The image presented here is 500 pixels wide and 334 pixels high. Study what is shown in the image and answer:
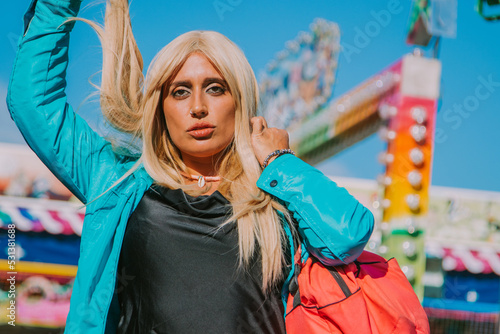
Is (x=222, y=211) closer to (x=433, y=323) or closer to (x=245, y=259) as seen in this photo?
(x=245, y=259)

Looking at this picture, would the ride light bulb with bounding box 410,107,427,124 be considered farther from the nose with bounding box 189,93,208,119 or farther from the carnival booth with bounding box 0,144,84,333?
the carnival booth with bounding box 0,144,84,333

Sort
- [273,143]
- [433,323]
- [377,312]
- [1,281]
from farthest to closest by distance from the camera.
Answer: [433,323] → [1,281] → [273,143] → [377,312]

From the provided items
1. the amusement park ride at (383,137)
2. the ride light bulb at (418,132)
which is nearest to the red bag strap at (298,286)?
the amusement park ride at (383,137)

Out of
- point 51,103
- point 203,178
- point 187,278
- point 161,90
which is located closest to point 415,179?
point 203,178

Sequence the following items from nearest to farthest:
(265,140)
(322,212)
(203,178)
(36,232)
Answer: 1. (322,212)
2. (265,140)
3. (203,178)
4. (36,232)

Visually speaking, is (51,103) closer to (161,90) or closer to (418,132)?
(161,90)

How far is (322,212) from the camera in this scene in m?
1.55

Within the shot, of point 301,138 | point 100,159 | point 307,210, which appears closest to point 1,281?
point 301,138

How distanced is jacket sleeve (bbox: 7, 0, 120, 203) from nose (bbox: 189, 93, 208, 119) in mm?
329

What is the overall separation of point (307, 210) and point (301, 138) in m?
4.62

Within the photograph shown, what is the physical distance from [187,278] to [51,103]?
0.66 metres

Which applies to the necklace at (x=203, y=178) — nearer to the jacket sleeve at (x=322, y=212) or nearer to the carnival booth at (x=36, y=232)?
the jacket sleeve at (x=322, y=212)

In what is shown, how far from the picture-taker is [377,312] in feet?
5.07

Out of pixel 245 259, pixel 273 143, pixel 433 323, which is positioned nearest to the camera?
pixel 245 259
